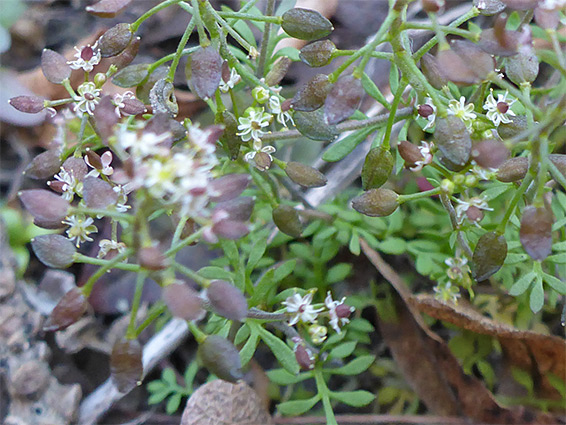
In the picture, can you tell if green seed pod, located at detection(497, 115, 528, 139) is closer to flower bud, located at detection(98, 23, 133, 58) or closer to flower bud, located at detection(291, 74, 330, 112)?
flower bud, located at detection(291, 74, 330, 112)

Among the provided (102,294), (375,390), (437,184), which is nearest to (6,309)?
(102,294)

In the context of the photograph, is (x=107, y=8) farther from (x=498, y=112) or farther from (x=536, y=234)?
(x=536, y=234)

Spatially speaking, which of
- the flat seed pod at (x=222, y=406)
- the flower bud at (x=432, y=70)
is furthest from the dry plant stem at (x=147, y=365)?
the flower bud at (x=432, y=70)

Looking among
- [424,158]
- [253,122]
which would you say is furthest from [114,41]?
[424,158]

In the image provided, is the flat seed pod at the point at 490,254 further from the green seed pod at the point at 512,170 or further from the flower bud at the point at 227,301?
the flower bud at the point at 227,301

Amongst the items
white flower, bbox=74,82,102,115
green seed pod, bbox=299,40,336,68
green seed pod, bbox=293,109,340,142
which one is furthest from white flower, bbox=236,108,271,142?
white flower, bbox=74,82,102,115

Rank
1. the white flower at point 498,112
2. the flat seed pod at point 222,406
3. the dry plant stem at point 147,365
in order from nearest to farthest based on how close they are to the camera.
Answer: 1. the white flower at point 498,112
2. the flat seed pod at point 222,406
3. the dry plant stem at point 147,365

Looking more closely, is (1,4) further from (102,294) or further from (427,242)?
(427,242)

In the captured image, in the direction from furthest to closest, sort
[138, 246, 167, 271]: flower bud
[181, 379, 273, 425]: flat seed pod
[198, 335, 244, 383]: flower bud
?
[181, 379, 273, 425]: flat seed pod, [198, 335, 244, 383]: flower bud, [138, 246, 167, 271]: flower bud
